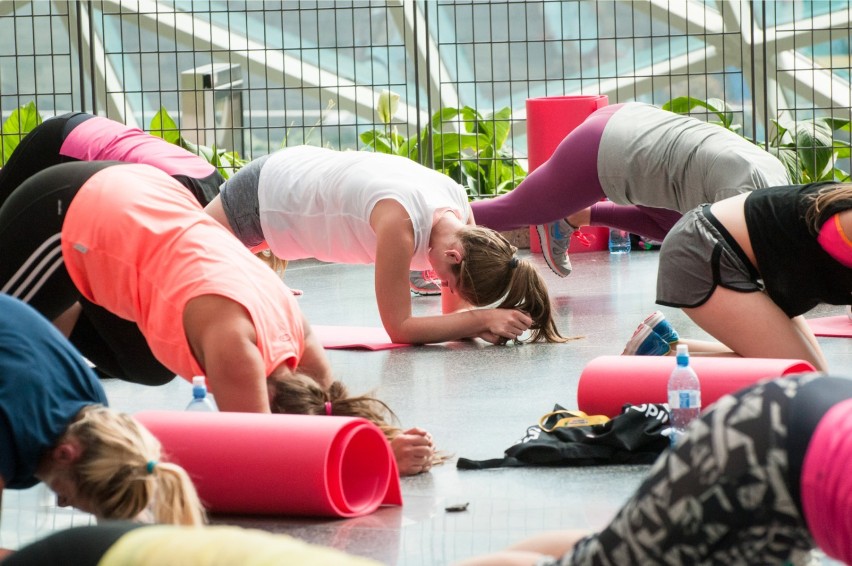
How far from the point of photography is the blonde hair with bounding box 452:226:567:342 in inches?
179

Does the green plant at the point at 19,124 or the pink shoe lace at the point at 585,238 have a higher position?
the green plant at the point at 19,124

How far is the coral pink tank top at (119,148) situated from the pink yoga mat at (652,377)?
1.80 meters

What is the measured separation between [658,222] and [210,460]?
11.5 ft

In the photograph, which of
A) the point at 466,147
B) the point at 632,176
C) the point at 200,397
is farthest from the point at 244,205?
the point at 466,147

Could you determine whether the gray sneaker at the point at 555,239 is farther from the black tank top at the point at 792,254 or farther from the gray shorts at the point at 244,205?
the black tank top at the point at 792,254

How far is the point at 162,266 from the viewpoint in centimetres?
305

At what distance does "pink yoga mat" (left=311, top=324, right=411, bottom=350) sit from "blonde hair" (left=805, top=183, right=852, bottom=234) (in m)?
1.72

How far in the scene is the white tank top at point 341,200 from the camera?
4.57 metres

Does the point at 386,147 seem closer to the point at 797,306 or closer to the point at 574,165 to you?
the point at 574,165

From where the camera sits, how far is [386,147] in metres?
8.45

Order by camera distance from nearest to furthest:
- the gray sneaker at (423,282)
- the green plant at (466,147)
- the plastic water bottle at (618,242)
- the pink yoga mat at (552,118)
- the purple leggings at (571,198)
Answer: the purple leggings at (571,198) → the gray sneaker at (423,282) → the pink yoga mat at (552,118) → the plastic water bottle at (618,242) → the green plant at (466,147)

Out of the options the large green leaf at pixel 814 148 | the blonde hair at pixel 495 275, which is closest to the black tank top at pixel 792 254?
the blonde hair at pixel 495 275

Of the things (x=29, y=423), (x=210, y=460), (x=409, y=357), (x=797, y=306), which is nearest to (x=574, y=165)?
(x=409, y=357)

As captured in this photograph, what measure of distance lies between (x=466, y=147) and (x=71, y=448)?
6326 millimetres
